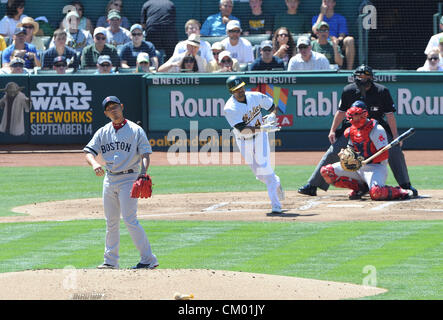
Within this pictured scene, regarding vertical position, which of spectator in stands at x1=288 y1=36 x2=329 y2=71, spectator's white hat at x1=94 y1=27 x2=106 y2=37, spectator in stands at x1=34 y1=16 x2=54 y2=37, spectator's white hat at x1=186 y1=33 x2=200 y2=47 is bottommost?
spectator in stands at x1=288 y1=36 x2=329 y2=71

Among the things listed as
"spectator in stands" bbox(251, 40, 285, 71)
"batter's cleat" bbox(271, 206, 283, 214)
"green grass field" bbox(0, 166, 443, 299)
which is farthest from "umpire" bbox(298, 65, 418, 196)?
"spectator in stands" bbox(251, 40, 285, 71)

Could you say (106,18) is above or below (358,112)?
above

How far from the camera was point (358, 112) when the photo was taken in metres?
12.9

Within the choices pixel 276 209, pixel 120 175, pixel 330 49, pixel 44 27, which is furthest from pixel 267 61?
pixel 120 175

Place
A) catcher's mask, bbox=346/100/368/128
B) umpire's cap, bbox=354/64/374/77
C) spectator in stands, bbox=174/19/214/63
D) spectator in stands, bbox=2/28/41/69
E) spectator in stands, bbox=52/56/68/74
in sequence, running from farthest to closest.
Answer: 1. spectator in stands, bbox=2/28/41/69
2. spectator in stands, bbox=52/56/68/74
3. spectator in stands, bbox=174/19/214/63
4. umpire's cap, bbox=354/64/374/77
5. catcher's mask, bbox=346/100/368/128

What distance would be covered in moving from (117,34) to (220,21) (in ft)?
7.95

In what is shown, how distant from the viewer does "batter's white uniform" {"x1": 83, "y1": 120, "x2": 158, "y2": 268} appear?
336 inches

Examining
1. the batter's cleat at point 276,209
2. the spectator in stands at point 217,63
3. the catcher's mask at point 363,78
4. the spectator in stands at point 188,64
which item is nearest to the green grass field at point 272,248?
the batter's cleat at point 276,209

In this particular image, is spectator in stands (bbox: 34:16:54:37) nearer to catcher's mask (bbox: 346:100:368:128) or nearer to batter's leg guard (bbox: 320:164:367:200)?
batter's leg guard (bbox: 320:164:367:200)

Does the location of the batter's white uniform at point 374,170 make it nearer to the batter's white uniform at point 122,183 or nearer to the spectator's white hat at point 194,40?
the batter's white uniform at point 122,183

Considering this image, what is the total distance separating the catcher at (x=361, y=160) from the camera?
12961 mm

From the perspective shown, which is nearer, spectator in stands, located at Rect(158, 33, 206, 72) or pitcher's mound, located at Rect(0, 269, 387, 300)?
pitcher's mound, located at Rect(0, 269, 387, 300)

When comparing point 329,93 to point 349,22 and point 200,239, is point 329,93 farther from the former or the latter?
point 200,239

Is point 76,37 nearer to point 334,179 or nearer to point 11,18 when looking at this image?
point 11,18
